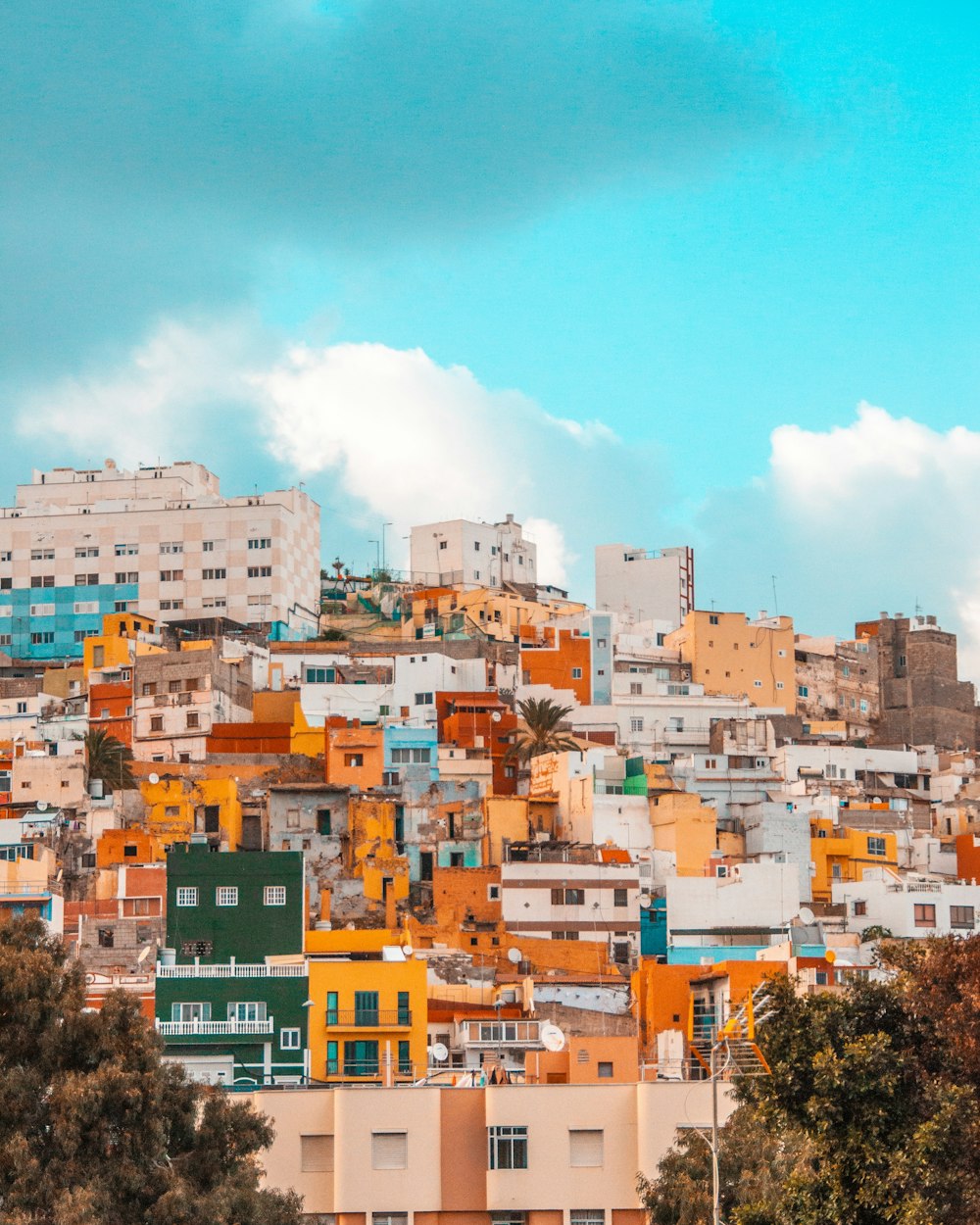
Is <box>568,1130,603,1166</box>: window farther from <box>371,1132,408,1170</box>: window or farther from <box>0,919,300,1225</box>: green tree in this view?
<box>0,919,300,1225</box>: green tree

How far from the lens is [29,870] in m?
67.6

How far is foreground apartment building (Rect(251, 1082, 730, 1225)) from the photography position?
38.5 metres

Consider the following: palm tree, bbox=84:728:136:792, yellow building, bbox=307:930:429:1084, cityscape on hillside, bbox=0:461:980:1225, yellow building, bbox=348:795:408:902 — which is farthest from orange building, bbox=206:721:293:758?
yellow building, bbox=307:930:429:1084

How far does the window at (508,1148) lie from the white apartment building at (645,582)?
67.8 m

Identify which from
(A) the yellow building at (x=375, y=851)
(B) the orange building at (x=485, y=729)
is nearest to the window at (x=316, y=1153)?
(A) the yellow building at (x=375, y=851)

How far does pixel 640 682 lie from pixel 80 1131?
2493 inches

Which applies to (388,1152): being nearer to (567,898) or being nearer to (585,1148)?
(585,1148)

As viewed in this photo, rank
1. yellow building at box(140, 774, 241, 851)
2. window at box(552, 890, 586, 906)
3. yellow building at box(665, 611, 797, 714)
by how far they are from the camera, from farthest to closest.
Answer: yellow building at box(665, 611, 797, 714) < yellow building at box(140, 774, 241, 851) < window at box(552, 890, 586, 906)

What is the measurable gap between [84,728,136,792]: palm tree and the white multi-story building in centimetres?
1994

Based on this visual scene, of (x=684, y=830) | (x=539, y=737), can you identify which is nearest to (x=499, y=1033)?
(x=684, y=830)

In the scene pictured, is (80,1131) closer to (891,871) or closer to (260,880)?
(260,880)

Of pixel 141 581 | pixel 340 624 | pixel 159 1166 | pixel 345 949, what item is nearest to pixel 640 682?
pixel 340 624

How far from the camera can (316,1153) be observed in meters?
38.6

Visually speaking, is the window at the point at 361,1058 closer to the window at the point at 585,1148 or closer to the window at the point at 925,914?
the window at the point at 585,1148
